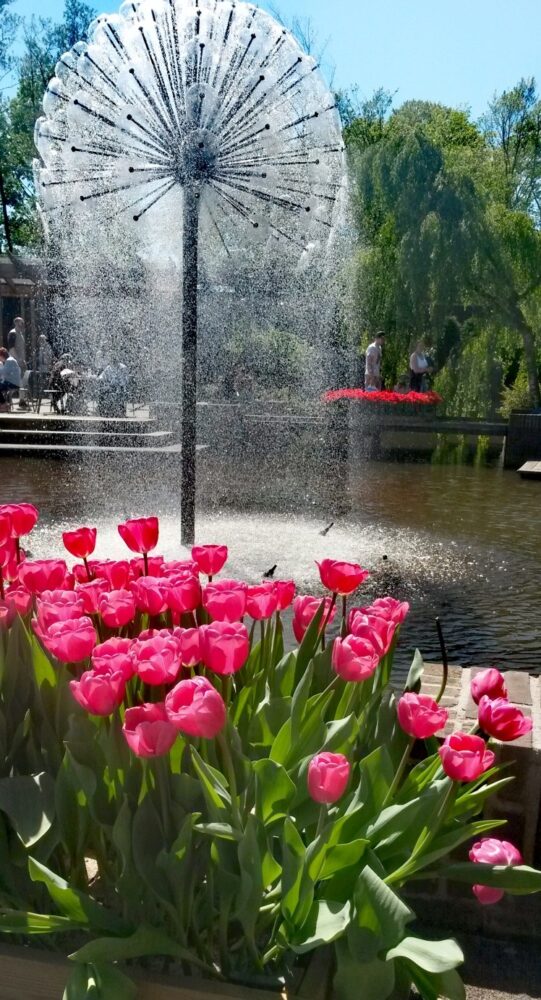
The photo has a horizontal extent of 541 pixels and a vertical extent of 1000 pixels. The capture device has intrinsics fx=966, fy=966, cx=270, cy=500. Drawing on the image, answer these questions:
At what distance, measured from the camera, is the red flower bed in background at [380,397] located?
18.2 metres

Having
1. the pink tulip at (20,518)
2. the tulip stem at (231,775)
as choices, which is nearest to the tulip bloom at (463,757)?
the tulip stem at (231,775)

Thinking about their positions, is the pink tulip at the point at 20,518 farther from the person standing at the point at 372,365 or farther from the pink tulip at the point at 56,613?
the person standing at the point at 372,365

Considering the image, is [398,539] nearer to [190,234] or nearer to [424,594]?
[424,594]

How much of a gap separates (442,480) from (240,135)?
7.05m

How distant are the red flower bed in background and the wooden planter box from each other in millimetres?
16529

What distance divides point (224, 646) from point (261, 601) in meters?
0.34

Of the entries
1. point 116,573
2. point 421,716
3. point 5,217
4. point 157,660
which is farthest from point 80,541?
point 5,217

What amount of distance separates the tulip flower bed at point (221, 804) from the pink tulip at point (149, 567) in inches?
11.1

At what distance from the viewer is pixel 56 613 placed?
1808mm

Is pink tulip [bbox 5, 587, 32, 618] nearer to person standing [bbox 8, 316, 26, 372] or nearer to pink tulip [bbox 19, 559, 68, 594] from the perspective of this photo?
pink tulip [bbox 19, 559, 68, 594]

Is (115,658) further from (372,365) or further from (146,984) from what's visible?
(372,365)

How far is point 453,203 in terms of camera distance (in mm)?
23547

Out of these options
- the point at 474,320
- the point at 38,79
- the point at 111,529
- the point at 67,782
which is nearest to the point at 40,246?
the point at 38,79

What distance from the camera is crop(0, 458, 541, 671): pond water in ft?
19.6
